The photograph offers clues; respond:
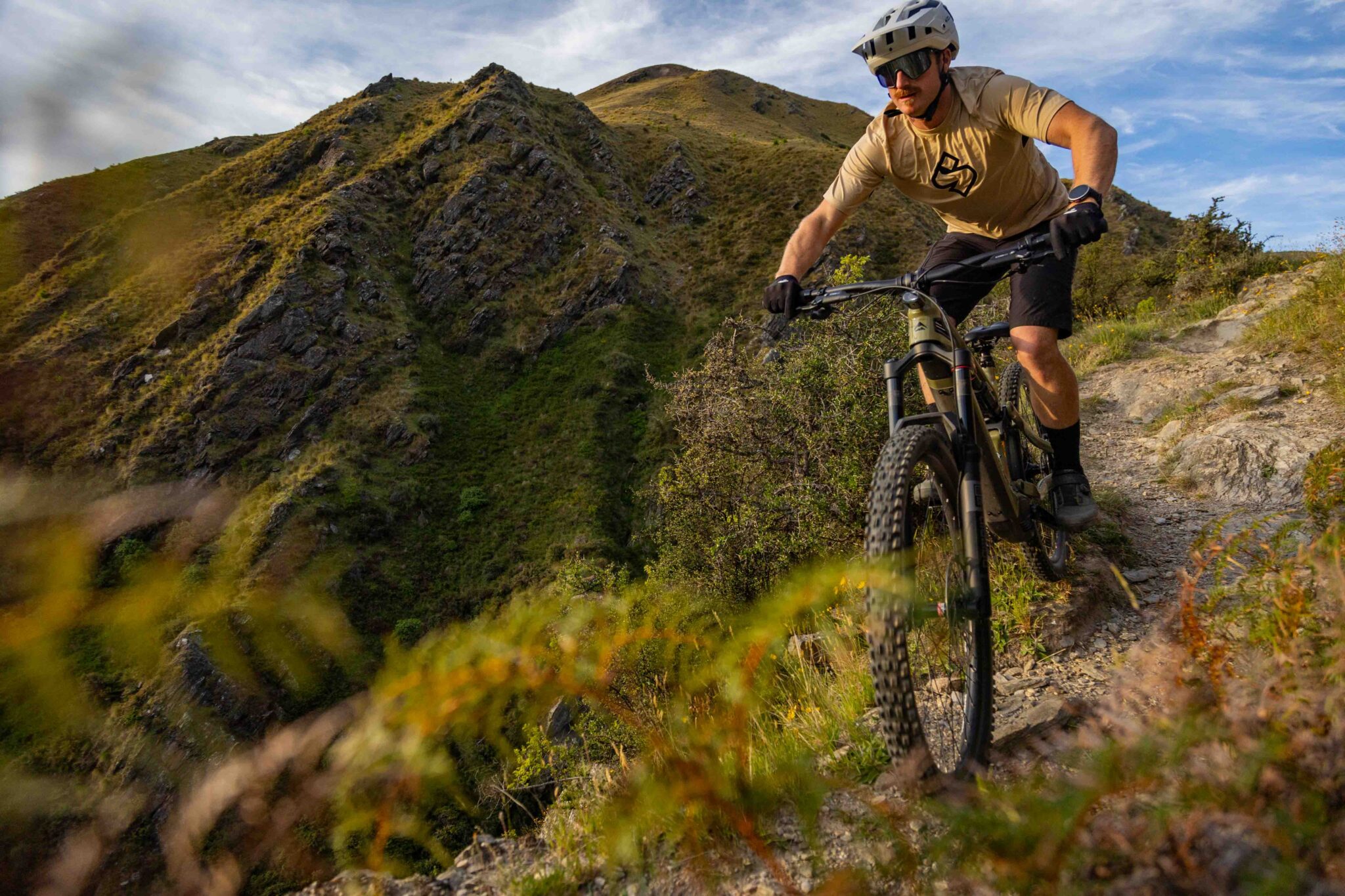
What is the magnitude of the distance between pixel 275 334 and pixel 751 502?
48712 millimetres

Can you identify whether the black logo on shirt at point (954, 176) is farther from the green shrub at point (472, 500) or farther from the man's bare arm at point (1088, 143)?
the green shrub at point (472, 500)

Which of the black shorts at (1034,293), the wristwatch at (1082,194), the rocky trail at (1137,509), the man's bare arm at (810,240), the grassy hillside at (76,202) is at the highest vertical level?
the grassy hillside at (76,202)

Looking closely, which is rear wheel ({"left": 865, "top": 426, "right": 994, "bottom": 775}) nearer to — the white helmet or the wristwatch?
the wristwatch

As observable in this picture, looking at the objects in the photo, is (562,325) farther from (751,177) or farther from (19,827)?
(19,827)

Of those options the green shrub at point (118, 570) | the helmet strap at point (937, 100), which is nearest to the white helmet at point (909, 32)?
the helmet strap at point (937, 100)

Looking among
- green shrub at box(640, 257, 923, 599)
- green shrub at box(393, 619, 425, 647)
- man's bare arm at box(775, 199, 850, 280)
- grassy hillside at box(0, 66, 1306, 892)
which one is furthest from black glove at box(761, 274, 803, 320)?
green shrub at box(393, 619, 425, 647)

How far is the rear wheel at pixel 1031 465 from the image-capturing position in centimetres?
360

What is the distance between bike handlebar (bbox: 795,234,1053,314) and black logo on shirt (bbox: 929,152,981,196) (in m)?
0.87

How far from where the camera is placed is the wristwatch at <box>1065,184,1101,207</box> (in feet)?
8.11

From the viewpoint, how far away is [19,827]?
40.0 inches

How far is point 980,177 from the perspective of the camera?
11.2ft

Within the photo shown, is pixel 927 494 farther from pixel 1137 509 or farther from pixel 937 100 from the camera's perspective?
pixel 1137 509

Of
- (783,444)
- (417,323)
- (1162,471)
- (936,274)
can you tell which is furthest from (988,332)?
(417,323)

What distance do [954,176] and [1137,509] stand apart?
3.76 m
